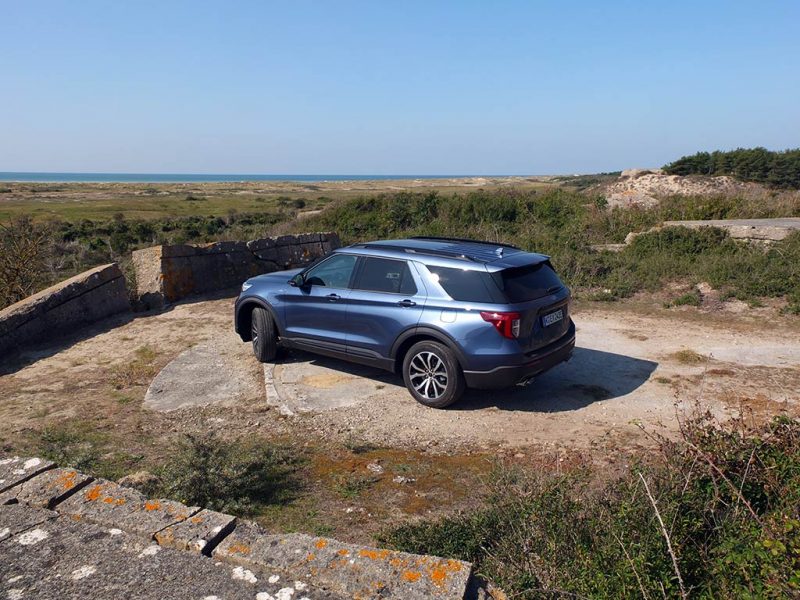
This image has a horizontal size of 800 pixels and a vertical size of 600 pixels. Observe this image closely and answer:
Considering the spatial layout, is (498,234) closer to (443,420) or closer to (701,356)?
(701,356)

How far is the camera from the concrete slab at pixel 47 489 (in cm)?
335

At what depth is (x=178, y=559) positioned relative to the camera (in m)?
2.86

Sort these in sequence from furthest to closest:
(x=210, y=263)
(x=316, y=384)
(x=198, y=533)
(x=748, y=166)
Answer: (x=748, y=166) < (x=210, y=263) < (x=316, y=384) < (x=198, y=533)

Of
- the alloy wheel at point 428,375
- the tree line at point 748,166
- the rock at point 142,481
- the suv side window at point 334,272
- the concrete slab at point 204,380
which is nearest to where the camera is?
the rock at point 142,481

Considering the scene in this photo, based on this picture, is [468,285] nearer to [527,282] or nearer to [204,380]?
[527,282]

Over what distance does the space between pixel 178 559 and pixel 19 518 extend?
105 cm

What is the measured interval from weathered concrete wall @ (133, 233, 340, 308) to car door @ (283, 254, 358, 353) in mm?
4779

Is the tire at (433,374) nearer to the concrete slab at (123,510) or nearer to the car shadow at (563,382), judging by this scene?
the car shadow at (563,382)

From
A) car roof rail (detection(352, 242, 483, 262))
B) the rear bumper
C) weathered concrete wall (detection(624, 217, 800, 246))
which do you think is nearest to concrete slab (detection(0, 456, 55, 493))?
the rear bumper

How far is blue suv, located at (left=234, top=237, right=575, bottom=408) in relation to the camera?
18.9ft

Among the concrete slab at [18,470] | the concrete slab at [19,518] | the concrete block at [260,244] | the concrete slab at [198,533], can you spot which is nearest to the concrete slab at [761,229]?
the concrete block at [260,244]

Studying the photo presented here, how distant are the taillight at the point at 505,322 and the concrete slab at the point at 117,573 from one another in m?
3.47

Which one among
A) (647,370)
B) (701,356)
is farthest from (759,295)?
(647,370)

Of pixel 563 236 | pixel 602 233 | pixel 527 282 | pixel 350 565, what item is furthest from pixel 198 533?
pixel 602 233
